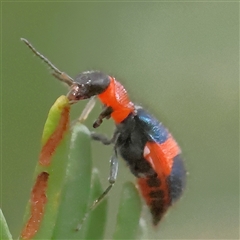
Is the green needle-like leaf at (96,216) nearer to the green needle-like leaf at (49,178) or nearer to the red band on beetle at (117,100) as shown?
the green needle-like leaf at (49,178)

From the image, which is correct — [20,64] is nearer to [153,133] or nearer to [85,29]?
[85,29]

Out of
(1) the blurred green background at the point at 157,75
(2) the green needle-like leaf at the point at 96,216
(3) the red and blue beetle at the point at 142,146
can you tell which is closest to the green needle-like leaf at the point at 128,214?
(2) the green needle-like leaf at the point at 96,216

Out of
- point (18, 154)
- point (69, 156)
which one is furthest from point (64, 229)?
point (18, 154)

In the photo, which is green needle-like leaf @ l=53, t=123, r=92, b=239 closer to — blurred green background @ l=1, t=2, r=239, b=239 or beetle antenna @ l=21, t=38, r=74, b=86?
beetle antenna @ l=21, t=38, r=74, b=86

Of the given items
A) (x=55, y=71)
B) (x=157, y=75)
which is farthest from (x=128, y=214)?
(x=157, y=75)

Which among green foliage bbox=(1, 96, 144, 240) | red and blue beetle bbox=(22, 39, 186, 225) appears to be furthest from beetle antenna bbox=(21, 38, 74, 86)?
green foliage bbox=(1, 96, 144, 240)
